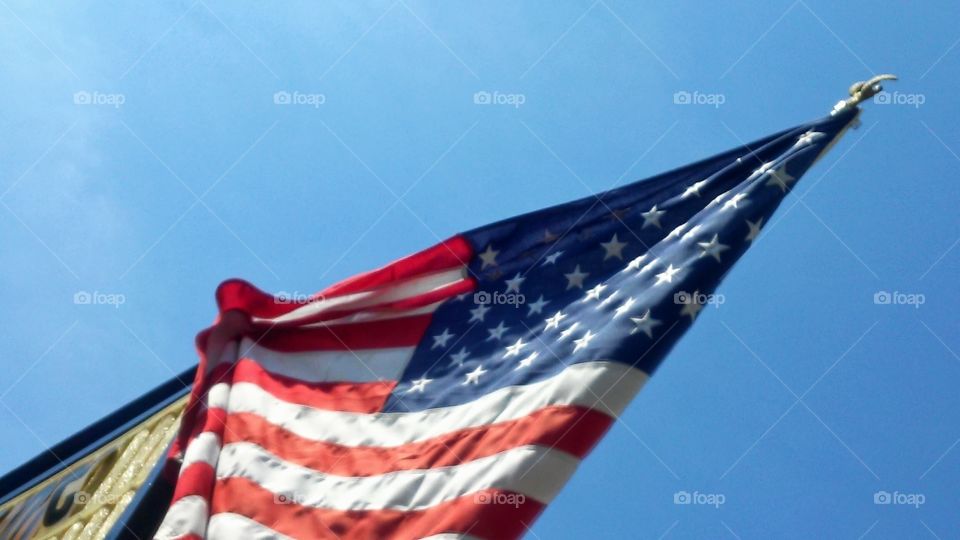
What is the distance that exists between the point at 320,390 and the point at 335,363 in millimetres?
460

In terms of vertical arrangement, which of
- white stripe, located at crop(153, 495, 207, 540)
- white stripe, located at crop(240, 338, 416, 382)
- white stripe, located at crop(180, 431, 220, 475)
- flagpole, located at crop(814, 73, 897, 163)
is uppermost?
flagpole, located at crop(814, 73, 897, 163)

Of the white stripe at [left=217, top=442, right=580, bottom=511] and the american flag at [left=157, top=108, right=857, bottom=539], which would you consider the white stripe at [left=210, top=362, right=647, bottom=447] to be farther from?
the white stripe at [left=217, top=442, right=580, bottom=511]

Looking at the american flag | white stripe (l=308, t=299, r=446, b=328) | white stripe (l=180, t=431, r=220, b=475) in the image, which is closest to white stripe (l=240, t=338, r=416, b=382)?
the american flag

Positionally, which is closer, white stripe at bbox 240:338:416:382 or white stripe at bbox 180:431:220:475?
white stripe at bbox 180:431:220:475

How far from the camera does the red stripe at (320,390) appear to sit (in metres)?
9.96

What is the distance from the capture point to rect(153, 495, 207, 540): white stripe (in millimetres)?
8531

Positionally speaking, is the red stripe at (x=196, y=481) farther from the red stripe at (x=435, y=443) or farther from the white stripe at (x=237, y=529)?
the red stripe at (x=435, y=443)

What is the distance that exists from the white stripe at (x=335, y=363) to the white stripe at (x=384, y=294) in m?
0.41

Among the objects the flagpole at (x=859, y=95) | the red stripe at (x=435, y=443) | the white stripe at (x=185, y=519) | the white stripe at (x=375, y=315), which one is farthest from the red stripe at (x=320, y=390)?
the flagpole at (x=859, y=95)

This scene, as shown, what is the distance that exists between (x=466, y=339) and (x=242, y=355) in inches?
85.3

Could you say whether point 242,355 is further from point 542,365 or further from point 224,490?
point 542,365

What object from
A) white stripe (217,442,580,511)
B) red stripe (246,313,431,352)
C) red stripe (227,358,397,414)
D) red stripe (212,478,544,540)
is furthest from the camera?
red stripe (246,313,431,352)

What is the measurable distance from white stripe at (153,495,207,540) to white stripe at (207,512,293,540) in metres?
0.08

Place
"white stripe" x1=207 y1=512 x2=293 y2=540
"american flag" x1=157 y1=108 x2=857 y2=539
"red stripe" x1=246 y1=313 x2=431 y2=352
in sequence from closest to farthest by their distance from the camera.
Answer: "american flag" x1=157 y1=108 x2=857 y2=539, "white stripe" x1=207 y1=512 x2=293 y2=540, "red stripe" x1=246 y1=313 x2=431 y2=352
